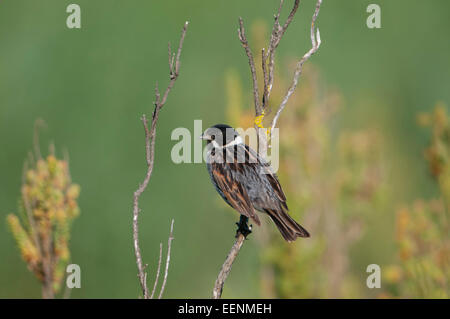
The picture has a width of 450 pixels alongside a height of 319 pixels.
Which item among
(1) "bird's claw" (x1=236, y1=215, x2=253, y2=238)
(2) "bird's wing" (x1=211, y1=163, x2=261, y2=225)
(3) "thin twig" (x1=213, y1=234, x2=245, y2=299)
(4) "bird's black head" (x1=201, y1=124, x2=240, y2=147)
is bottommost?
(3) "thin twig" (x1=213, y1=234, x2=245, y2=299)

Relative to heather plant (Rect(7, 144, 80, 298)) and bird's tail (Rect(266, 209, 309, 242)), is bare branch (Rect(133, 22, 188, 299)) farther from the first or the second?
heather plant (Rect(7, 144, 80, 298))

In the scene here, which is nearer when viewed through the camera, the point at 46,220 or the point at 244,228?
the point at 244,228

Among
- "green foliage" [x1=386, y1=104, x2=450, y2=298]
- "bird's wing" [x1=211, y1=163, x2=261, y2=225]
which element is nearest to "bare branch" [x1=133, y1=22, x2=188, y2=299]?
"bird's wing" [x1=211, y1=163, x2=261, y2=225]

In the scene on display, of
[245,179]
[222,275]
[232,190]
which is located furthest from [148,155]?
[245,179]

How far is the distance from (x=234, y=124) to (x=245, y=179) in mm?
1548

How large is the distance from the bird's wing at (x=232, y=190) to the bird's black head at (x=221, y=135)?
0.63ft

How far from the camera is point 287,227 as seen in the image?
3959mm

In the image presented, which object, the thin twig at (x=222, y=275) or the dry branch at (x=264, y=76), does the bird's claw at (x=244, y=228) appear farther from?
the thin twig at (x=222, y=275)

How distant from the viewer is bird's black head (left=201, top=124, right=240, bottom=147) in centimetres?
419

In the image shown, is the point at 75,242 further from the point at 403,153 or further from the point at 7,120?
the point at 403,153

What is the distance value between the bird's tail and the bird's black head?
0.54 m

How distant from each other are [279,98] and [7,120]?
330cm

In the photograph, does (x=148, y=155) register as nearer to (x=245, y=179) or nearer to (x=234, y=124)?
(x=245, y=179)

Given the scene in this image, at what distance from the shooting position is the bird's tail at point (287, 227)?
3893 mm
